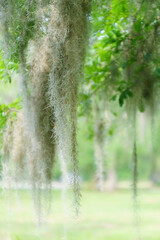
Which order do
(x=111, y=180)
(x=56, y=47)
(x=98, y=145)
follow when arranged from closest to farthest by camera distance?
1. (x=56, y=47)
2. (x=98, y=145)
3. (x=111, y=180)

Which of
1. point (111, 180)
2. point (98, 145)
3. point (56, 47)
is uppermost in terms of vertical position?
point (111, 180)

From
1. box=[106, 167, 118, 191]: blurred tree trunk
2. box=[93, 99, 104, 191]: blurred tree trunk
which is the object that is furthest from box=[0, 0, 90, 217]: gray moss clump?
box=[106, 167, 118, 191]: blurred tree trunk

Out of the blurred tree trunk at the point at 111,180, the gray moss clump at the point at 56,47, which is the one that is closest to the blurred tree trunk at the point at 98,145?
the gray moss clump at the point at 56,47

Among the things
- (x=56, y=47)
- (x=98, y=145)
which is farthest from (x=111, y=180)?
(x=56, y=47)

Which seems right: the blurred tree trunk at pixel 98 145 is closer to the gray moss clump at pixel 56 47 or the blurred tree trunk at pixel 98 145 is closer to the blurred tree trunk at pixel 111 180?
the gray moss clump at pixel 56 47

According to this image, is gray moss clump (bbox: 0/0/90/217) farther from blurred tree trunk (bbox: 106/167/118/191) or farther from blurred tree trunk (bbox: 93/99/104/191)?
blurred tree trunk (bbox: 106/167/118/191)

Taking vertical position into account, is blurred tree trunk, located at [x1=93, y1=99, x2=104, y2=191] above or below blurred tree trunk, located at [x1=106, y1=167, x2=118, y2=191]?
→ below

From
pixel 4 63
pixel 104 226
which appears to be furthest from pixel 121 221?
pixel 4 63

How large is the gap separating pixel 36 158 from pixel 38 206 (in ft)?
1.22

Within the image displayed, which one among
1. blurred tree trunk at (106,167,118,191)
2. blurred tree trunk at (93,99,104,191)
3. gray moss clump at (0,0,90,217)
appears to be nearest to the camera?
gray moss clump at (0,0,90,217)

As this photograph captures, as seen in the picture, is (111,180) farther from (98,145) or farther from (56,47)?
(56,47)

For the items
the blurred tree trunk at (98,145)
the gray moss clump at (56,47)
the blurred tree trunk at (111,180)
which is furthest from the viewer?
the blurred tree trunk at (111,180)

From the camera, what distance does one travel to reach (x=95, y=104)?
362 centimetres

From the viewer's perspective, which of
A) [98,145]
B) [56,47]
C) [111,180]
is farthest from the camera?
[111,180]
